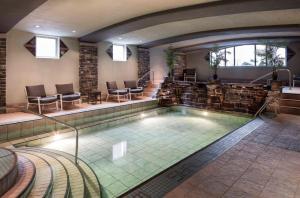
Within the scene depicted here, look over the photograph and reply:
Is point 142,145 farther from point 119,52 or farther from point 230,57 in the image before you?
point 230,57

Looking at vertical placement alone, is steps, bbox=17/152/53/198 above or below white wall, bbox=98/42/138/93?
below

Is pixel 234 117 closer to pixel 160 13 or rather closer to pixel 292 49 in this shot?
pixel 160 13

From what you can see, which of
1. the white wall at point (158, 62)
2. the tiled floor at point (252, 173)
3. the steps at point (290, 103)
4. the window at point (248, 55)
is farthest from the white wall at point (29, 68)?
the steps at point (290, 103)

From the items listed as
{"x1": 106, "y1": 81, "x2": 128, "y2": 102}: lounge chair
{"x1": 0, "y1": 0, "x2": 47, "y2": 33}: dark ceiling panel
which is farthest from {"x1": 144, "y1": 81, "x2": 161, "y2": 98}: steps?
{"x1": 0, "y1": 0, "x2": 47, "y2": 33}: dark ceiling panel

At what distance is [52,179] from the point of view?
2.93m

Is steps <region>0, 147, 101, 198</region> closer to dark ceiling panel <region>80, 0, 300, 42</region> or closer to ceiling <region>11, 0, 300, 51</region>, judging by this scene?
ceiling <region>11, 0, 300, 51</region>

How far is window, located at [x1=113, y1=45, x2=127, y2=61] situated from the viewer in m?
10.3

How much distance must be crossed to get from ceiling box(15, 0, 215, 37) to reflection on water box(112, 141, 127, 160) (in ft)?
10.5

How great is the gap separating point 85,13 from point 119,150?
346cm

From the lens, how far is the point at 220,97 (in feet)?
27.3

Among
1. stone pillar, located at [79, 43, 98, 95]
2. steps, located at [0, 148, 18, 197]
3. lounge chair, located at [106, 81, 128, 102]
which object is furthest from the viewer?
lounge chair, located at [106, 81, 128, 102]

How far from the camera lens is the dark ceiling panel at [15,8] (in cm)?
370

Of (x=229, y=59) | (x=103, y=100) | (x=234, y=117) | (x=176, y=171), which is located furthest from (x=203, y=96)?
(x=176, y=171)

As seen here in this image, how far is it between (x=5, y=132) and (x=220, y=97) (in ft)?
22.9
